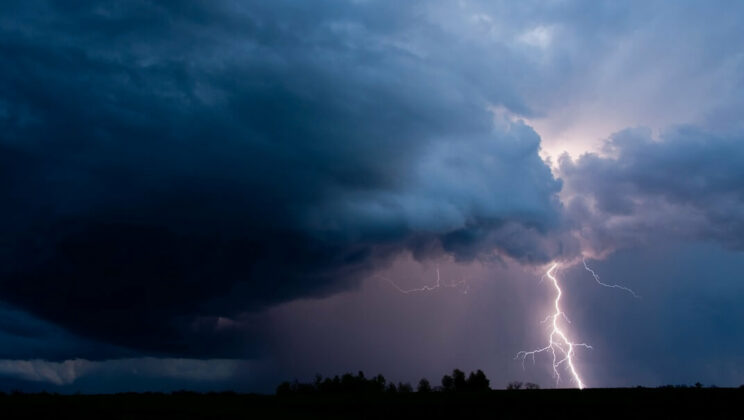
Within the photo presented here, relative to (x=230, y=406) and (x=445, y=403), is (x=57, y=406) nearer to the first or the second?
(x=230, y=406)

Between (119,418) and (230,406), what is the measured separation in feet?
27.4

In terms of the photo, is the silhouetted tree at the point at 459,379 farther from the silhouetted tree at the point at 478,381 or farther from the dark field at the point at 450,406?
the dark field at the point at 450,406

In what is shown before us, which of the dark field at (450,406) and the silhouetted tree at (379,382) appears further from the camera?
the silhouetted tree at (379,382)

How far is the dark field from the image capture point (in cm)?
3297

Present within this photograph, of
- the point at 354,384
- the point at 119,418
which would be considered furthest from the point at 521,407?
the point at 354,384

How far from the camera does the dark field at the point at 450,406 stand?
32969 millimetres

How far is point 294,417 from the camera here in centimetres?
3422

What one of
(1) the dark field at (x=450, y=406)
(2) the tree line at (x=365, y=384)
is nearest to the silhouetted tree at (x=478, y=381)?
(2) the tree line at (x=365, y=384)

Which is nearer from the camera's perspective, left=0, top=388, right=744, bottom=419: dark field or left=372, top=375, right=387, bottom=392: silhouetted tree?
left=0, top=388, right=744, bottom=419: dark field

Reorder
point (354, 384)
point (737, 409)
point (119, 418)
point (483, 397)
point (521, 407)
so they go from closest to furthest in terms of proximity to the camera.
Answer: point (737, 409) → point (119, 418) → point (521, 407) → point (483, 397) → point (354, 384)

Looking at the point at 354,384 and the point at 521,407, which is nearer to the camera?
the point at 521,407

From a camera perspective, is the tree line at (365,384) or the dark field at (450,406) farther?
the tree line at (365,384)

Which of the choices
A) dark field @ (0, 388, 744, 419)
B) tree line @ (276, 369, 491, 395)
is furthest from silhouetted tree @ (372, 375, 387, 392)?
dark field @ (0, 388, 744, 419)

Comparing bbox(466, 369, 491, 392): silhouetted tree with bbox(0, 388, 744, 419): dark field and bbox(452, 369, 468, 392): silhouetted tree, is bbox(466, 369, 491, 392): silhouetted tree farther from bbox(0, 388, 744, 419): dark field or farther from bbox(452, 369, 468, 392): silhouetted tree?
bbox(0, 388, 744, 419): dark field
